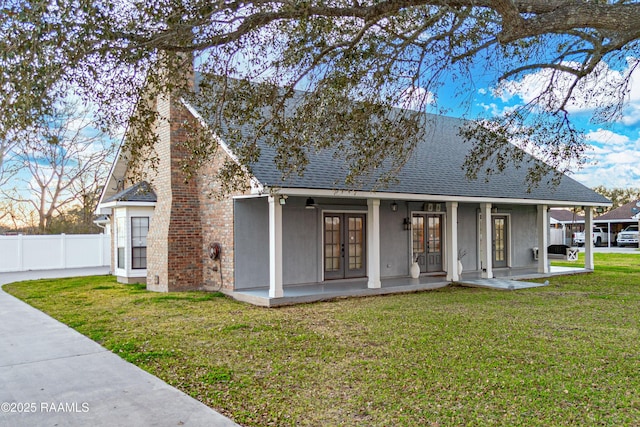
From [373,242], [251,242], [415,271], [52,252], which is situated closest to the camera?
[251,242]

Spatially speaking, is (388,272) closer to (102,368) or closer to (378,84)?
(378,84)

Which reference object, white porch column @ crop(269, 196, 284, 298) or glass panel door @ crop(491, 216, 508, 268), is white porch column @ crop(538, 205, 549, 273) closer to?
glass panel door @ crop(491, 216, 508, 268)

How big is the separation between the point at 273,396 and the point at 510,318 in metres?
5.98

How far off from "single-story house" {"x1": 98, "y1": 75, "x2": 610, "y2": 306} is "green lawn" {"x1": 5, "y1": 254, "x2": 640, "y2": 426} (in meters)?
1.09

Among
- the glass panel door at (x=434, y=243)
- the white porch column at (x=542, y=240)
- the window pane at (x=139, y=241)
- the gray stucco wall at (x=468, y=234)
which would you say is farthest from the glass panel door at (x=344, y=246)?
the white porch column at (x=542, y=240)

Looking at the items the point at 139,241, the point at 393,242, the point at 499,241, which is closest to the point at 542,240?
the point at 499,241

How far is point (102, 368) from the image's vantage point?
634cm

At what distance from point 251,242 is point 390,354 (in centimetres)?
639

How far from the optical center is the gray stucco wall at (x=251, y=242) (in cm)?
1228

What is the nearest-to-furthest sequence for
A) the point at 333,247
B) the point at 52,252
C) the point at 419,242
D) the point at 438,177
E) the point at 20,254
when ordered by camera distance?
the point at 333,247 → the point at 438,177 → the point at 419,242 → the point at 20,254 → the point at 52,252

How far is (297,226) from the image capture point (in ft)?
43.5

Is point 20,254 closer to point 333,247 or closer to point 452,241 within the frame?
point 333,247

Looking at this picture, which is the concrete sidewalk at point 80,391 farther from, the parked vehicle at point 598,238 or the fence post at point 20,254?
the parked vehicle at point 598,238

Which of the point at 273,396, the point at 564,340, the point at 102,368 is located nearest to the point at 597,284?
the point at 564,340
